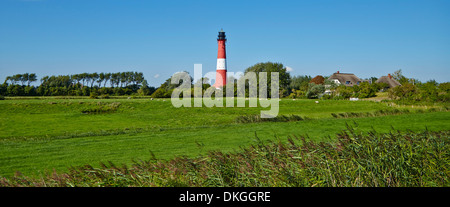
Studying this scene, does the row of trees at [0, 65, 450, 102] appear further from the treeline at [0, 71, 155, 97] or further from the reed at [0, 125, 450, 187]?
the reed at [0, 125, 450, 187]

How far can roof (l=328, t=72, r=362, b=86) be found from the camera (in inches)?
3420

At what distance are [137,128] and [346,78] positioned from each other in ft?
238

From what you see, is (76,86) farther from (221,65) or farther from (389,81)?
(389,81)

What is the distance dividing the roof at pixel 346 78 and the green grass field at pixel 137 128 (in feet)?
133

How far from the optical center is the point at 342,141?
24.2 feet

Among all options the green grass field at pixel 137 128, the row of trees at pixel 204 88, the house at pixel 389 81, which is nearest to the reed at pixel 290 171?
the green grass field at pixel 137 128

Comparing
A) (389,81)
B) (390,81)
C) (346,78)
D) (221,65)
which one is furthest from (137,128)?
(346,78)

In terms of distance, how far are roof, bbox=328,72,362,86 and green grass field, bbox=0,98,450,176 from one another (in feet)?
133

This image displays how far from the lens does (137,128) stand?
2666 centimetres
